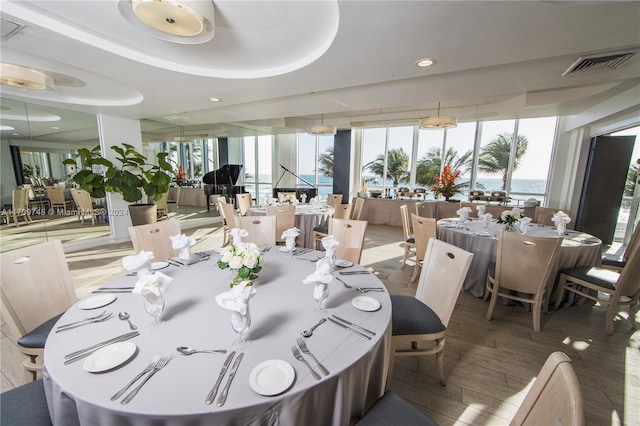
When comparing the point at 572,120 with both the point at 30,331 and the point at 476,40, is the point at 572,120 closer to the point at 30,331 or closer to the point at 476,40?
the point at 476,40

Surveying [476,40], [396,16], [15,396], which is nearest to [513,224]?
[476,40]

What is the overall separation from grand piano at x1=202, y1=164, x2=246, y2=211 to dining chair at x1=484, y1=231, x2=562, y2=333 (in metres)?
6.93

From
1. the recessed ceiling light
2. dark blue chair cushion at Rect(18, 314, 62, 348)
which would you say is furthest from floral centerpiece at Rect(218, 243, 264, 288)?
the recessed ceiling light

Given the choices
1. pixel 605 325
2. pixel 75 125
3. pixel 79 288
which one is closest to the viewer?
pixel 605 325

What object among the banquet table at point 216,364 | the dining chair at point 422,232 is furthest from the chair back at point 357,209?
the banquet table at point 216,364

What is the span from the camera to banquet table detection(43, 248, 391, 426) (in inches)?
29.6

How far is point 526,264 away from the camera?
2402 mm

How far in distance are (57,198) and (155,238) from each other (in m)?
5.46

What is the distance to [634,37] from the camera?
208cm

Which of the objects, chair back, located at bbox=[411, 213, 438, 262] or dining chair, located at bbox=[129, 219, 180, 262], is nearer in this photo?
dining chair, located at bbox=[129, 219, 180, 262]

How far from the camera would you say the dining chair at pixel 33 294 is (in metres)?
1.39

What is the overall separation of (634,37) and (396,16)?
215 centimetres

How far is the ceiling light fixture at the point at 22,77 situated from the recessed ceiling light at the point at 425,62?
4.69 meters

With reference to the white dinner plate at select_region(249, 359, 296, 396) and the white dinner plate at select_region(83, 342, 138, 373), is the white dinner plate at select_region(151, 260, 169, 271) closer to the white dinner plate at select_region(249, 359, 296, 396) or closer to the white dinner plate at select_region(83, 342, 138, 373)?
the white dinner plate at select_region(83, 342, 138, 373)
